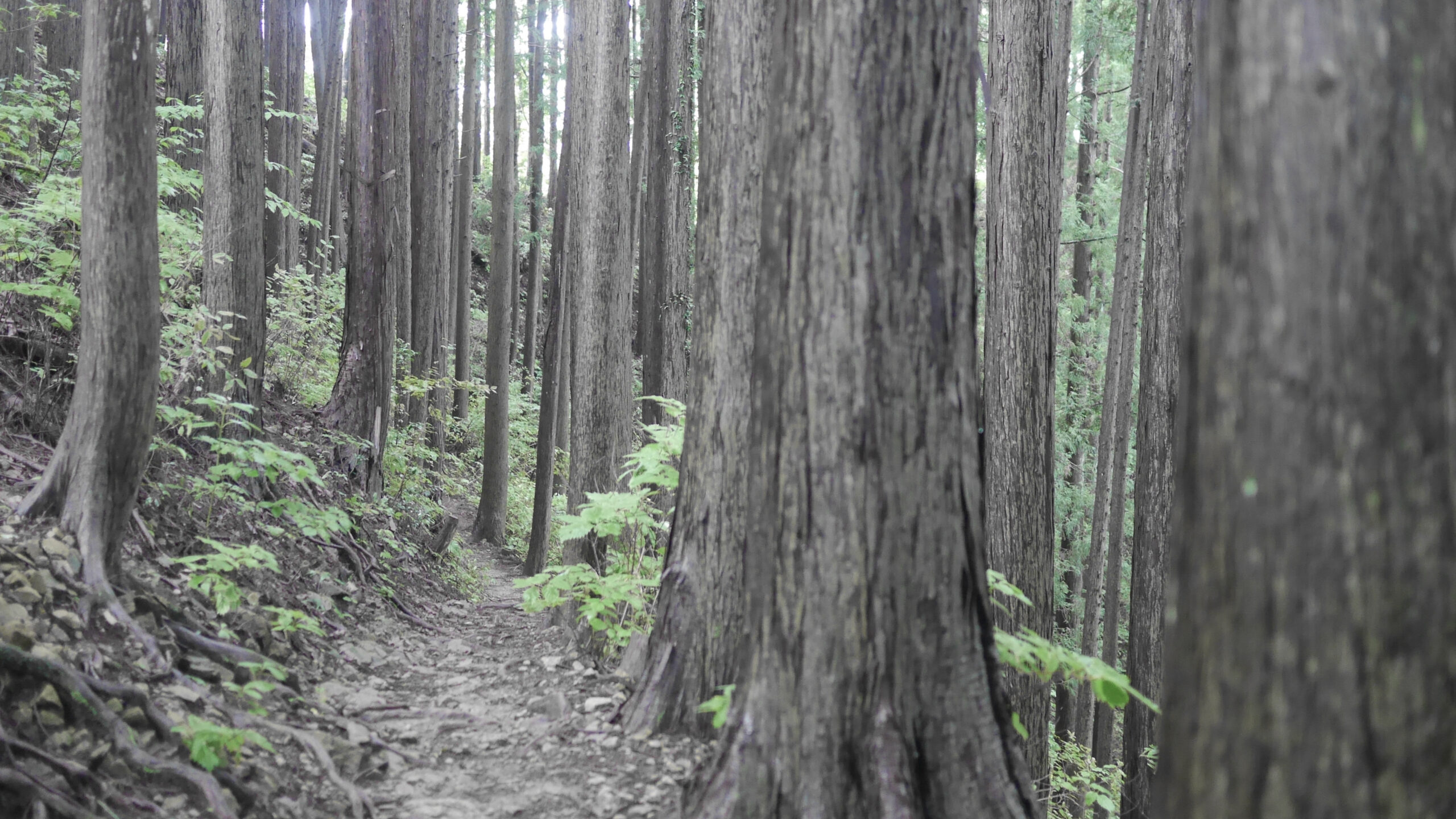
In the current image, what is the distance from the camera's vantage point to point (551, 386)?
40.9 ft

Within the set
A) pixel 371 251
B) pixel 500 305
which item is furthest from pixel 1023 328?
pixel 500 305

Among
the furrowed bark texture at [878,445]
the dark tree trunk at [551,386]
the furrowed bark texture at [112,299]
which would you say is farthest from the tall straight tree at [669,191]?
the furrowed bark texture at [878,445]

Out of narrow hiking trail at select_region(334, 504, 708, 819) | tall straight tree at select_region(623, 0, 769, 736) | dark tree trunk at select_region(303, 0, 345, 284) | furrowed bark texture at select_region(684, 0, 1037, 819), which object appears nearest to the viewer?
furrowed bark texture at select_region(684, 0, 1037, 819)

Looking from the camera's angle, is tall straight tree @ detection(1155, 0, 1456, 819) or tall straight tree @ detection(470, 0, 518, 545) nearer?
tall straight tree @ detection(1155, 0, 1456, 819)

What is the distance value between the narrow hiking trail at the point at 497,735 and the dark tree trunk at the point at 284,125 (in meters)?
7.67

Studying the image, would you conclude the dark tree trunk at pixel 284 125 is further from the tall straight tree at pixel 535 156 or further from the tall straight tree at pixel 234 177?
Answer: the tall straight tree at pixel 535 156

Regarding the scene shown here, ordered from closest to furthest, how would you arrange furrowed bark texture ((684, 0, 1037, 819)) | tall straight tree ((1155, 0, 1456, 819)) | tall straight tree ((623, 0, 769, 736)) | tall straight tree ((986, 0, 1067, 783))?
tall straight tree ((1155, 0, 1456, 819)) < furrowed bark texture ((684, 0, 1037, 819)) < tall straight tree ((623, 0, 769, 736)) < tall straight tree ((986, 0, 1067, 783))

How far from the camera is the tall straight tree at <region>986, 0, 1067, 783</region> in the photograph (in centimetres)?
673

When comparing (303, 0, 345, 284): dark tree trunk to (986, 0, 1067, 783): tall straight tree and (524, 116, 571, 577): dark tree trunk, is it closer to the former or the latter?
(524, 116, 571, 577): dark tree trunk

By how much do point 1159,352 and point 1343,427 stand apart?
7.10 metres

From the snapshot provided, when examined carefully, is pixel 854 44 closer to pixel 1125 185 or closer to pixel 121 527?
pixel 121 527

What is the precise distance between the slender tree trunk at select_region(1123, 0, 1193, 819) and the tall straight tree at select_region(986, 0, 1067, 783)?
145 cm

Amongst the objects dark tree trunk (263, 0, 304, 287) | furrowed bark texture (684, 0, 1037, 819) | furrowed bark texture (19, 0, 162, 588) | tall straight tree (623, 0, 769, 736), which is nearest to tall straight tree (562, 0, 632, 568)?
tall straight tree (623, 0, 769, 736)

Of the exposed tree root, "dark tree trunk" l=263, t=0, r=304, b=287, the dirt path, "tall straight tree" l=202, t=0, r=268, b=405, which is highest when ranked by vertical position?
"dark tree trunk" l=263, t=0, r=304, b=287
